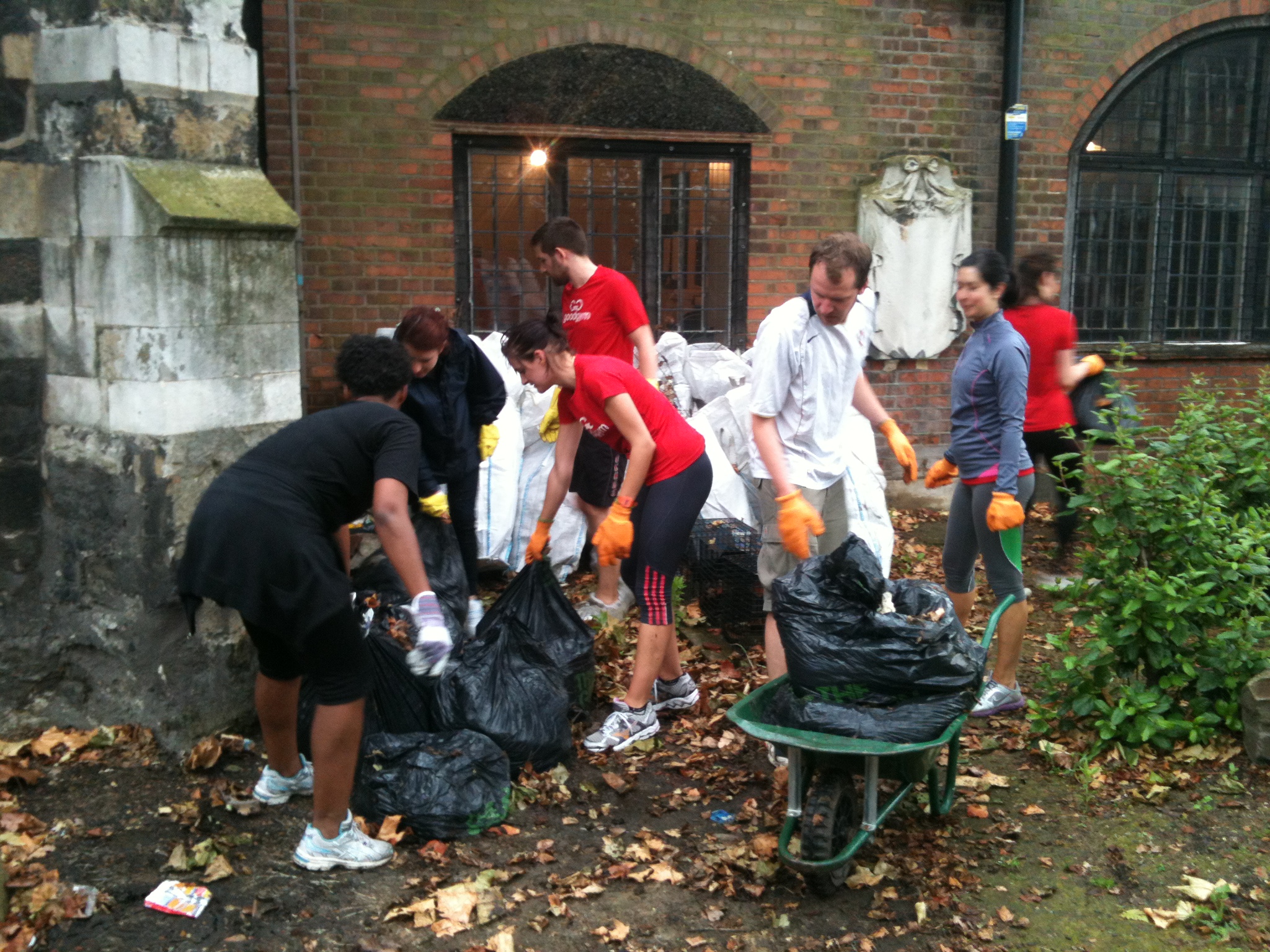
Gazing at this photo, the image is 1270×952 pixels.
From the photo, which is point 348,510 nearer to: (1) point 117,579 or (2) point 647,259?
(1) point 117,579

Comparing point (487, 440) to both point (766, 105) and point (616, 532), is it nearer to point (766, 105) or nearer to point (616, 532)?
point (616, 532)

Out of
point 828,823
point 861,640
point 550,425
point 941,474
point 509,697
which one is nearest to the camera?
point 828,823

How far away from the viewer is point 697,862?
12.3 feet

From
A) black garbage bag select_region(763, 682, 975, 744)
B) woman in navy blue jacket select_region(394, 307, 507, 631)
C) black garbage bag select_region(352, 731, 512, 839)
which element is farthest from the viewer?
woman in navy blue jacket select_region(394, 307, 507, 631)

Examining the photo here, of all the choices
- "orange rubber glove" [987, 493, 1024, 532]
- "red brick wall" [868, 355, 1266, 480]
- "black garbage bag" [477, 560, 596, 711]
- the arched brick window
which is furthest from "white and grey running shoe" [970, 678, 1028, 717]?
the arched brick window

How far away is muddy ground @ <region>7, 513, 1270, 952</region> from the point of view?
3.34 meters

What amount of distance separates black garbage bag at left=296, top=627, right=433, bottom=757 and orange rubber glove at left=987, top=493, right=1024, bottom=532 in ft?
7.37

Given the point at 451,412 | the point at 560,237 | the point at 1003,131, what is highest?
the point at 1003,131

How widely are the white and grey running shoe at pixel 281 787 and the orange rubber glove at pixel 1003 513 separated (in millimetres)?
2676

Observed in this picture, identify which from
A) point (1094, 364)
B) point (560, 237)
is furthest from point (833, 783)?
point (1094, 364)

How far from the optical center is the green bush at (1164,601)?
4.31 m

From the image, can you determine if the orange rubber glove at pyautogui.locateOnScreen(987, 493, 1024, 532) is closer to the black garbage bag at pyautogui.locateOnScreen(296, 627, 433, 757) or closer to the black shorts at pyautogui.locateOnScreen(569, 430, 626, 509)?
the black shorts at pyautogui.locateOnScreen(569, 430, 626, 509)

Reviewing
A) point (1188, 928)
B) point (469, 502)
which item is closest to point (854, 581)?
Result: point (1188, 928)

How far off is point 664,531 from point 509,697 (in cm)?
83
